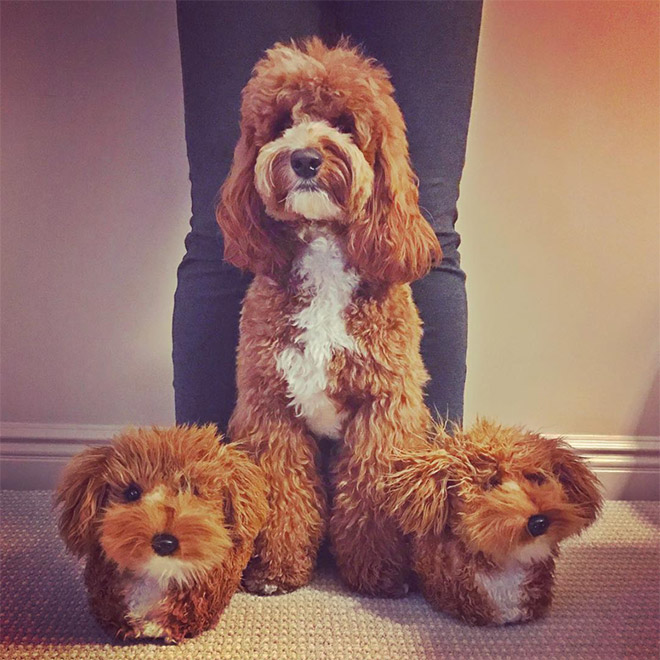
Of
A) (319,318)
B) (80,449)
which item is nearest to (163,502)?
(319,318)

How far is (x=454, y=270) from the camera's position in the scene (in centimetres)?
85

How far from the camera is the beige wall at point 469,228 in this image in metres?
0.97

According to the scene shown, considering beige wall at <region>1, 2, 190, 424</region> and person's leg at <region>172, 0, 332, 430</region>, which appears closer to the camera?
person's leg at <region>172, 0, 332, 430</region>

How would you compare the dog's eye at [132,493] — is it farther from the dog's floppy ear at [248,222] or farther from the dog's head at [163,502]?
the dog's floppy ear at [248,222]

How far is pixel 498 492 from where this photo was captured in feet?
2.30

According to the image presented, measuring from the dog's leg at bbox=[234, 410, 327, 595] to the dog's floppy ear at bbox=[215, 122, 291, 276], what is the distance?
18 centimetres


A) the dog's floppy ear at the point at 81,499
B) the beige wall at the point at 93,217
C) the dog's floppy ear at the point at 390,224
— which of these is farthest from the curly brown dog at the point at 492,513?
the beige wall at the point at 93,217

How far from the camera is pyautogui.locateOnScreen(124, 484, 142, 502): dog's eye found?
0.69 meters

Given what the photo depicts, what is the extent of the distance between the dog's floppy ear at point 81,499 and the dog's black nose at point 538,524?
0.47 meters

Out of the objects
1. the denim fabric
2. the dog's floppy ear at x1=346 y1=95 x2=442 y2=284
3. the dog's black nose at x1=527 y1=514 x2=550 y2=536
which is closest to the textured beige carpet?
the dog's black nose at x1=527 y1=514 x2=550 y2=536

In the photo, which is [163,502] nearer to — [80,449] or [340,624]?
[340,624]

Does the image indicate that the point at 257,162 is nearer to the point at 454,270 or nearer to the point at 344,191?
the point at 344,191

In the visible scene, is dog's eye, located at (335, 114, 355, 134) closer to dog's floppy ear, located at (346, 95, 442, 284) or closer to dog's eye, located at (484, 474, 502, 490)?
dog's floppy ear, located at (346, 95, 442, 284)

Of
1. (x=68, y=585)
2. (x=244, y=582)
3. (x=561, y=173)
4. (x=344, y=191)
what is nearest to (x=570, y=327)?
(x=561, y=173)
